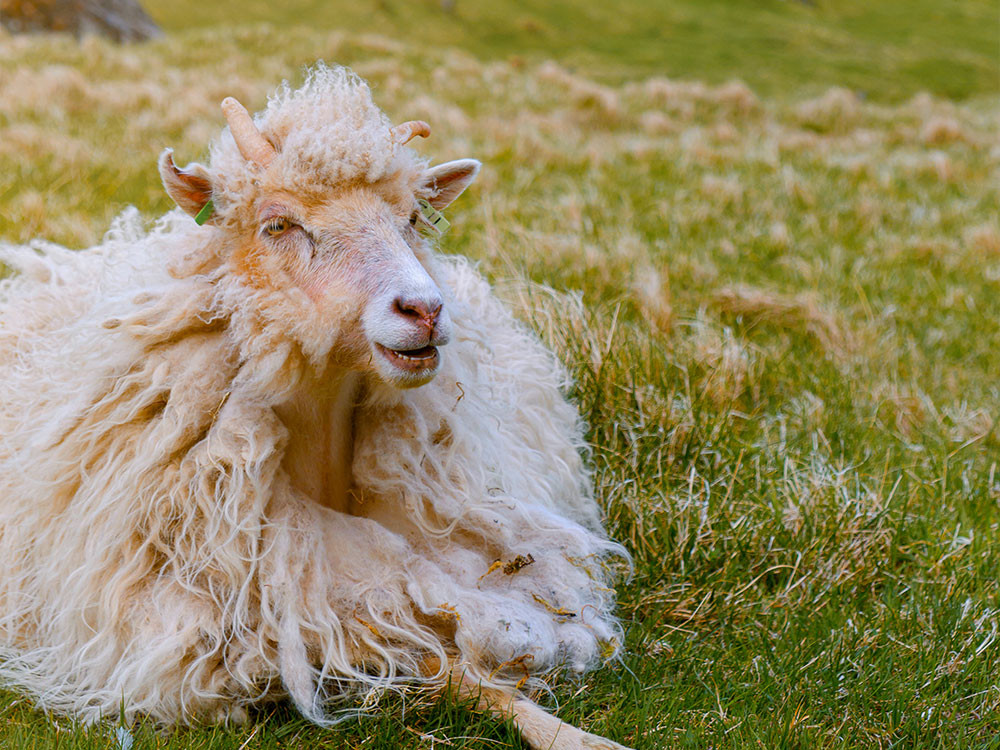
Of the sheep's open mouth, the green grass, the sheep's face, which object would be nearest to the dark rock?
the green grass

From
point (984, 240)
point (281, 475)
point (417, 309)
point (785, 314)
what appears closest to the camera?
point (417, 309)

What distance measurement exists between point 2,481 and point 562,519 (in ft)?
5.19

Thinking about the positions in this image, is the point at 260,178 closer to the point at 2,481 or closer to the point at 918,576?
the point at 2,481

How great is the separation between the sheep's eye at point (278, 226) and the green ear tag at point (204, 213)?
0.15 meters

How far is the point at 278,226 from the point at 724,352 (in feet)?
8.06

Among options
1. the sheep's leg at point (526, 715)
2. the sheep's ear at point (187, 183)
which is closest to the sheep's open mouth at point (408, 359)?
the sheep's ear at point (187, 183)

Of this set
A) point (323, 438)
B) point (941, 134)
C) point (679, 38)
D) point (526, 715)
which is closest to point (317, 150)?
point (323, 438)

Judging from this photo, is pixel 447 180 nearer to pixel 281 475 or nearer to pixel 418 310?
pixel 418 310

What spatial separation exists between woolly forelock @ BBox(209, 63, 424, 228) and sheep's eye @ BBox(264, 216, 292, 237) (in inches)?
2.9

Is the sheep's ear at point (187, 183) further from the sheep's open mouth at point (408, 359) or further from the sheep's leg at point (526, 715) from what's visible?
the sheep's leg at point (526, 715)

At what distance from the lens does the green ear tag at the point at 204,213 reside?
8.17 ft

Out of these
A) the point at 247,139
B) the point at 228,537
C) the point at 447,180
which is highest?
the point at 247,139

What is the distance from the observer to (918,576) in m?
3.40

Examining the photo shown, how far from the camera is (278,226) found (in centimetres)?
246
